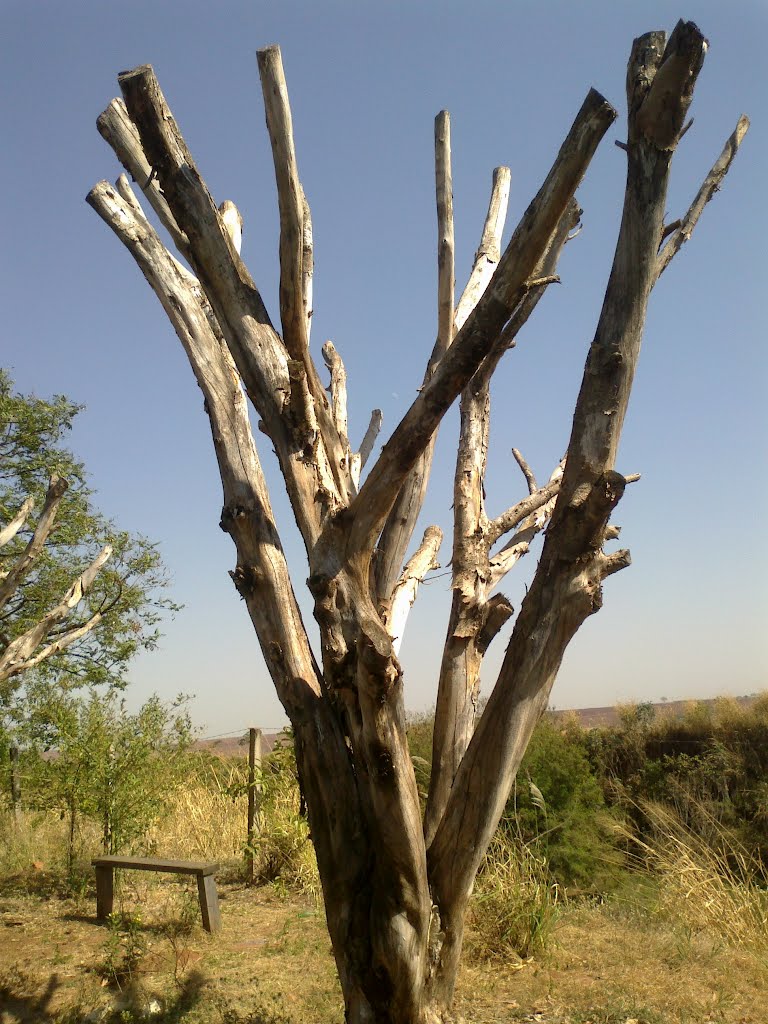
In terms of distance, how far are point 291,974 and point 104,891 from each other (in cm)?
232

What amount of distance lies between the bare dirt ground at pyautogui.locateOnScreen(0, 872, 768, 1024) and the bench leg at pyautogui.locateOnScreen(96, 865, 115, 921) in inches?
3.7

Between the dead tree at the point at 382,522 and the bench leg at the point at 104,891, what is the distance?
4.18 m

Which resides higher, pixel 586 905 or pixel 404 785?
pixel 404 785

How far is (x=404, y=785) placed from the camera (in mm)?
2855

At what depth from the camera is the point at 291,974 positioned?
15.9 feet

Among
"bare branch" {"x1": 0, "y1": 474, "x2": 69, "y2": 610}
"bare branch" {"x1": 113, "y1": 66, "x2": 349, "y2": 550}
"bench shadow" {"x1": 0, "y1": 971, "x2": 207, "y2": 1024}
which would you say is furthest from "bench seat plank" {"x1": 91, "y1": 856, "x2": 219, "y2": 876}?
"bare branch" {"x1": 113, "y1": 66, "x2": 349, "y2": 550}

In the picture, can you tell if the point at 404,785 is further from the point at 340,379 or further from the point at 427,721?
the point at 427,721

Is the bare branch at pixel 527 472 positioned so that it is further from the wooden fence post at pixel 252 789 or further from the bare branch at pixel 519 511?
the wooden fence post at pixel 252 789

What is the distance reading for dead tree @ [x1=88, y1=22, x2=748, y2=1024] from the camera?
2.72 m

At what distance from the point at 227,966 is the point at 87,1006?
902mm

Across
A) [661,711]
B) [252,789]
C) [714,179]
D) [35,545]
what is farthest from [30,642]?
[661,711]

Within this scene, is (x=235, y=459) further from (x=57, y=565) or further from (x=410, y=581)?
(x=57, y=565)

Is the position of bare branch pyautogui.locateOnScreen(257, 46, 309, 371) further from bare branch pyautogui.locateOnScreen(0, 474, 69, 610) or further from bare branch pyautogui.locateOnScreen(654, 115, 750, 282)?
bare branch pyautogui.locateOnScreen(0, 474, 69, 610)

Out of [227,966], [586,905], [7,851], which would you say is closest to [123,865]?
[227,966]
